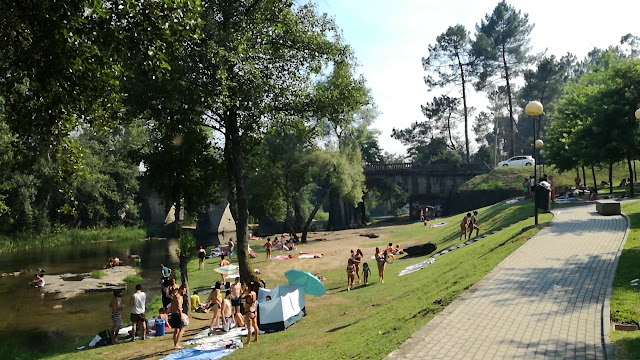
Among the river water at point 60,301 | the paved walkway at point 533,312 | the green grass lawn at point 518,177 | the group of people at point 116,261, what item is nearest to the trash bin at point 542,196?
the paved walkway at point 533,312

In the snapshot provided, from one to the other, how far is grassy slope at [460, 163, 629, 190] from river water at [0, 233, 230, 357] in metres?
34.2

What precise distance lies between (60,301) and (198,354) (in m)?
15.4

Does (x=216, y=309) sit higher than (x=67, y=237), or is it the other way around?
(x=67, y=237)

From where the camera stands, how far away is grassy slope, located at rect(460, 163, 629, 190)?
49591 mm

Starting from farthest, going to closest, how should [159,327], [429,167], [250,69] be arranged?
[429,167]
[250,69]
[159,327]

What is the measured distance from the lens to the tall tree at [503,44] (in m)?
63.9

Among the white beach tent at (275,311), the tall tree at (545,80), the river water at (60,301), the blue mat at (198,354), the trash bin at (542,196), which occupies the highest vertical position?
the tall tree at (545,80)

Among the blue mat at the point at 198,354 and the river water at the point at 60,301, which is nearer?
the blue mat at the point at 198,354

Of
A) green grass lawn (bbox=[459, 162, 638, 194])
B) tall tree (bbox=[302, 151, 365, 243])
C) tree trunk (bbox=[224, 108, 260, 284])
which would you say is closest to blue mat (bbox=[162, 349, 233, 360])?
tree trunk (bbox=[224, 108, 260, 284])

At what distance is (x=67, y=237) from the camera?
51.0 metres

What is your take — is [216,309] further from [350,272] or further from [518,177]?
[518,177]

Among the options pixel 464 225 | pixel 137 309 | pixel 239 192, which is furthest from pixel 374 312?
pixel 464 225

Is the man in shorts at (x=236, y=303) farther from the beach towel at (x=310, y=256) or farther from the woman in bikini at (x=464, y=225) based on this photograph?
the beach towel at (x=310, y=256)

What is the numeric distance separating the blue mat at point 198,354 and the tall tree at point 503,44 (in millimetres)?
60238
